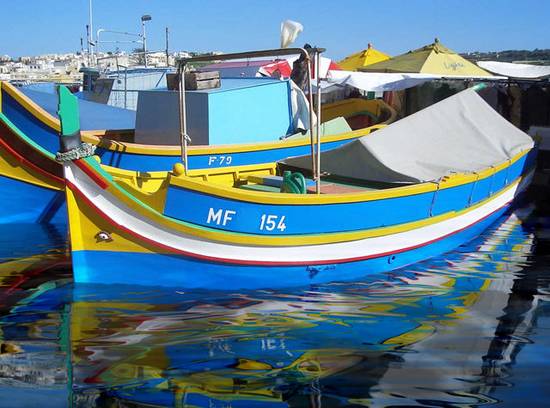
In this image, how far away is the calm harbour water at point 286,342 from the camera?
14.6 ft

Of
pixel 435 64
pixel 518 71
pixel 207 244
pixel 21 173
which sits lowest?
pixel 207 244

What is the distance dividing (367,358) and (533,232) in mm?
5608

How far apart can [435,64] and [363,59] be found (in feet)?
15.8

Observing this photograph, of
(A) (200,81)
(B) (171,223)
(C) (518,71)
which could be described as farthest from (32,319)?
(C) (518,71)

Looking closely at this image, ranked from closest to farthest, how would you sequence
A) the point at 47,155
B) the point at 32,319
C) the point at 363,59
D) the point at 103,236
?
the point at 32,319
the point at 103,236
the point at 47,155
the point at 363,59

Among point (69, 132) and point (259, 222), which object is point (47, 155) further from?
point (259, 222)

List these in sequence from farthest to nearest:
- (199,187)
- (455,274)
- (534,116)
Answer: (534,116), (455,274), (199,187)

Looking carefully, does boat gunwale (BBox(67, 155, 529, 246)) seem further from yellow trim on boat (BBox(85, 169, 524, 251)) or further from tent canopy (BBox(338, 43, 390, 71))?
tent canopy (BBox(338, 43, 390, 71))

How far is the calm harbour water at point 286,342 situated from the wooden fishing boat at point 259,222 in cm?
21

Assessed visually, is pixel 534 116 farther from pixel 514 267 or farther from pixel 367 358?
pixel 367 358

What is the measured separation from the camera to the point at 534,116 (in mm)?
13773

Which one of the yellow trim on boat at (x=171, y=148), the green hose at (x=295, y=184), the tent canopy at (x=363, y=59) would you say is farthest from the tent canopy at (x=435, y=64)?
the green hose at (x=295, y=184)

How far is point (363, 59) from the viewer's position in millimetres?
20375

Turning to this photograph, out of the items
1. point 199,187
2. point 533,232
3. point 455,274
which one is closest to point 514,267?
point 455,274
